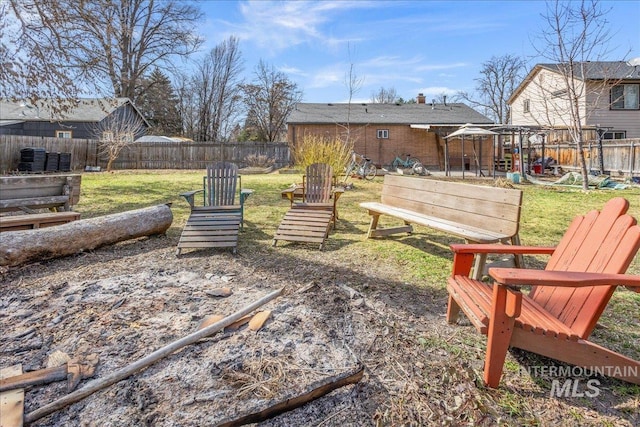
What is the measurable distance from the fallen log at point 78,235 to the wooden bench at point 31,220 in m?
A: 0.54

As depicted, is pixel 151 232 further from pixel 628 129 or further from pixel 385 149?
pixel 628 129

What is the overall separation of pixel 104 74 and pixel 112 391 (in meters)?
9.36

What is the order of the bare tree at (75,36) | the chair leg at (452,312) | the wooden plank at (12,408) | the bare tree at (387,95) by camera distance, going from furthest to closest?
the bare tree at (387,95) → the bare tree at (75,36) → the chair leg at (452,312) → the wooden plank at (12,408)

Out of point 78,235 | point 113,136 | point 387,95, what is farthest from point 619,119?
point 113,136

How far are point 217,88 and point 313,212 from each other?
1289 inches

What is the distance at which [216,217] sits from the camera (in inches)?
202

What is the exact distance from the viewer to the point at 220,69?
34406 millimetres

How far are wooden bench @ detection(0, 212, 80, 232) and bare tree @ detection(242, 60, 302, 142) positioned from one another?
28594 mm

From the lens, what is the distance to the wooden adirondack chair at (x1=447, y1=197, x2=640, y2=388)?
1.88 m

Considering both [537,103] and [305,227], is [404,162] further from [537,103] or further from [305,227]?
[305,227]

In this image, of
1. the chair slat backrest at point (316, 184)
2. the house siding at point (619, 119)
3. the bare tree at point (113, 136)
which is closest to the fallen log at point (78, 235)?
the chair slat backrest at point (316, 184)

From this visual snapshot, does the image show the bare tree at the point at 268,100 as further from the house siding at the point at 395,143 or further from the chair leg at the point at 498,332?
the chair leg at the point at 498,332

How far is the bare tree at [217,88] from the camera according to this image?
34.2 m

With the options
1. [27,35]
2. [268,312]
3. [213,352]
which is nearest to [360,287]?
[268,312]
